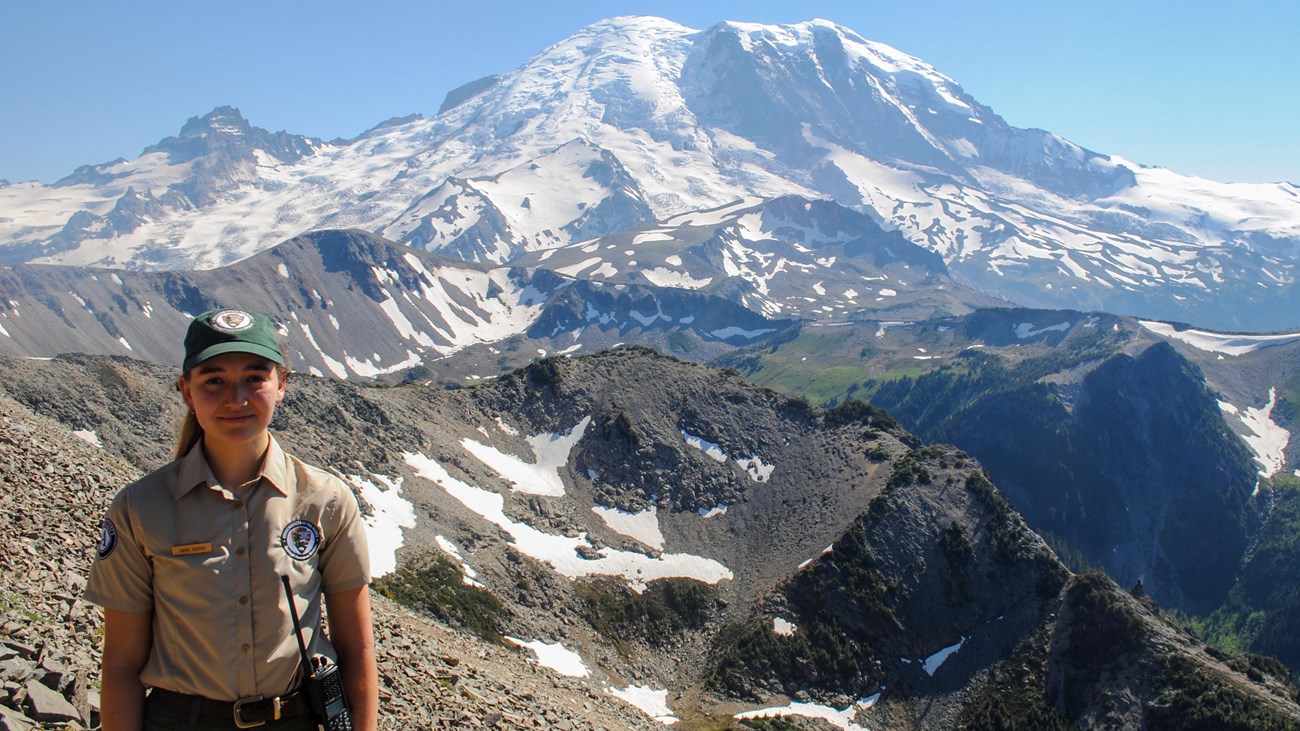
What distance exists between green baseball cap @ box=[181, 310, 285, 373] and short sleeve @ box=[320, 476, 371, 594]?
1547 millimetres

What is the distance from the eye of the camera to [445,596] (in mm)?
76688

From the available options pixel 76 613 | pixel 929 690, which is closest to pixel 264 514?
pixel 76 613

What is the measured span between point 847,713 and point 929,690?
35.5 feet

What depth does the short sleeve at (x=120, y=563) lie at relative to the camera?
7875 millimetres

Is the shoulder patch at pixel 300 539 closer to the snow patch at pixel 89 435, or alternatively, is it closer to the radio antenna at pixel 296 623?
the radio antenna at pixel 296 623

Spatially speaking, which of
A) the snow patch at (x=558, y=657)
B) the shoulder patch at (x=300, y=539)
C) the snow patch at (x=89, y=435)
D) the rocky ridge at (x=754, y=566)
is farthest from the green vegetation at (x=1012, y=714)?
the shoulder patch at (x=300, y=539)

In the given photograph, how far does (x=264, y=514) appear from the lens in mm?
8148

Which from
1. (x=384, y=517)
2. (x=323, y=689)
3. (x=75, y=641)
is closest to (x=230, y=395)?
(x=323, y=689)

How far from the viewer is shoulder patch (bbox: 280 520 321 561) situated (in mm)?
8227

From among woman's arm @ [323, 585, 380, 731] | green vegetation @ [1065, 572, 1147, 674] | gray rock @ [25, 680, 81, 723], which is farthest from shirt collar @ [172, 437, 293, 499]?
green vegetation @ [1065, 572, 1147, 674]

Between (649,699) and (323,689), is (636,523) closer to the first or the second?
(649,699)

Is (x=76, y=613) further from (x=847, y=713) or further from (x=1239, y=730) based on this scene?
(x=1239, y=730)

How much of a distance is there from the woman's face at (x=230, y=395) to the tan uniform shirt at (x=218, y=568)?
38cm

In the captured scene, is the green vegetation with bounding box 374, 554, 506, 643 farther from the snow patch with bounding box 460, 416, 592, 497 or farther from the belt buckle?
the belt buckle
